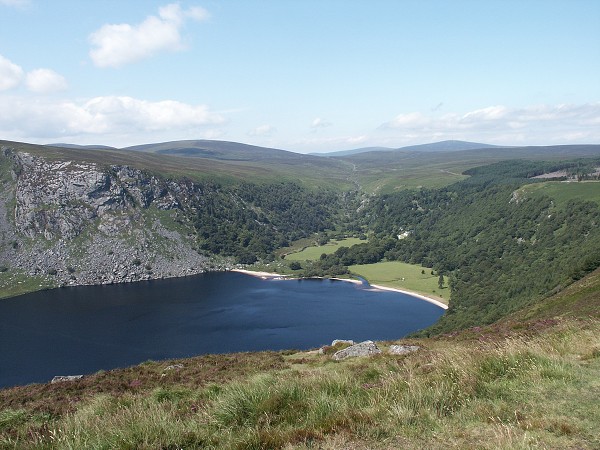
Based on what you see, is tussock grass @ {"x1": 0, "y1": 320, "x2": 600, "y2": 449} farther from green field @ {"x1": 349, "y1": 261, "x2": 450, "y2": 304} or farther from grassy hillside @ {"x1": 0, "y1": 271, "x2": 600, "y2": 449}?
green field @ {"x1": 349, "y1": 261, "x2": 450, "y2": 304}

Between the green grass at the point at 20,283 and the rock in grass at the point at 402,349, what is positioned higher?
the rock in grass at the point at 402,349

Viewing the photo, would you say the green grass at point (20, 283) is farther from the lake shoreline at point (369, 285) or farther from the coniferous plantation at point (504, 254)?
the coniferous plantation at point (504, 254)

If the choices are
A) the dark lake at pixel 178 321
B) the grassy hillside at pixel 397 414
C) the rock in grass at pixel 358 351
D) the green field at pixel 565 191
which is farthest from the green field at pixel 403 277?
the grassy hillside at pixel 397 414

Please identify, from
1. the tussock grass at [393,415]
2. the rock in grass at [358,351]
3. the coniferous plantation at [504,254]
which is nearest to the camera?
the tussock grass at [393,415]

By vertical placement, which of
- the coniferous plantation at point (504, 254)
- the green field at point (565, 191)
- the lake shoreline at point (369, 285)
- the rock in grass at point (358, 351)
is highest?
the green field at point (565, 191)

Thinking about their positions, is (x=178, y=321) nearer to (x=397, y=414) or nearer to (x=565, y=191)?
(x=397, y=414)

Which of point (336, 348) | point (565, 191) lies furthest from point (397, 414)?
Result: point (565, 191)

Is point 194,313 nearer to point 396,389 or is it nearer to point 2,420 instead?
point 2,420
